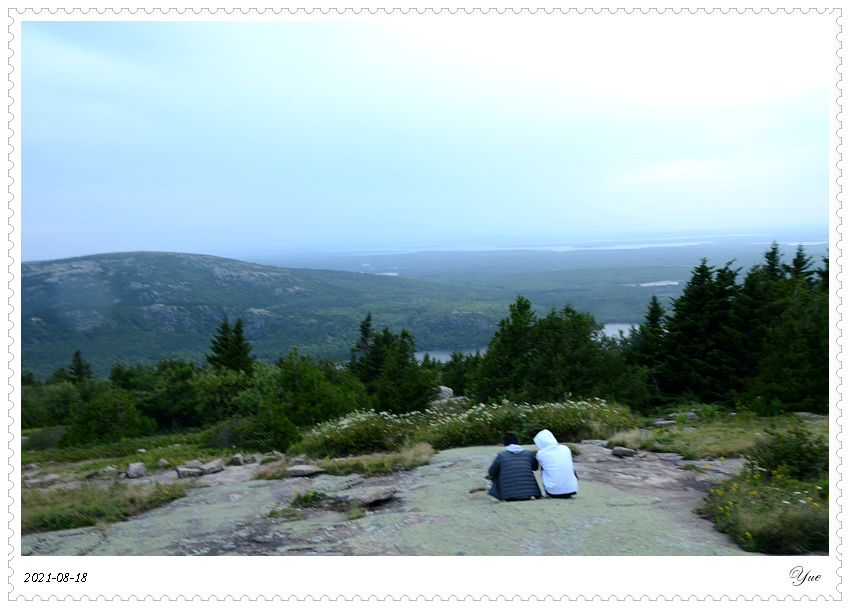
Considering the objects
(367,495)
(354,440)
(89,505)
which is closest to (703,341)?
(354,440)

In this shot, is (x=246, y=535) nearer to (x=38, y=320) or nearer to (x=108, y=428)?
(x=108, y=428)

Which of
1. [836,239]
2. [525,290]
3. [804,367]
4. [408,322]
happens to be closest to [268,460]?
[836,239]

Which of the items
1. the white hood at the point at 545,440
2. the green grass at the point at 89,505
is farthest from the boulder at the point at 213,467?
the white hood at the point at 545,440

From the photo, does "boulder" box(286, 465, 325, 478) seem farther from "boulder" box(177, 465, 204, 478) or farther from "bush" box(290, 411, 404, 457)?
"boulder" box(177, 465, 204, 478)

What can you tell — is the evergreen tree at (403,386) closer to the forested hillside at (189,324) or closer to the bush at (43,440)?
the bush at (43,440)

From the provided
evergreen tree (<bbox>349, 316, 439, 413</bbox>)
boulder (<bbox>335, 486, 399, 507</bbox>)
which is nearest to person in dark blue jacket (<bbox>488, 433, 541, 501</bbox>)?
boulder (<bbox>335, 486, 399, 507</bbox>)

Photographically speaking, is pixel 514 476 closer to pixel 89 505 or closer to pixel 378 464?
pixel 378 464
